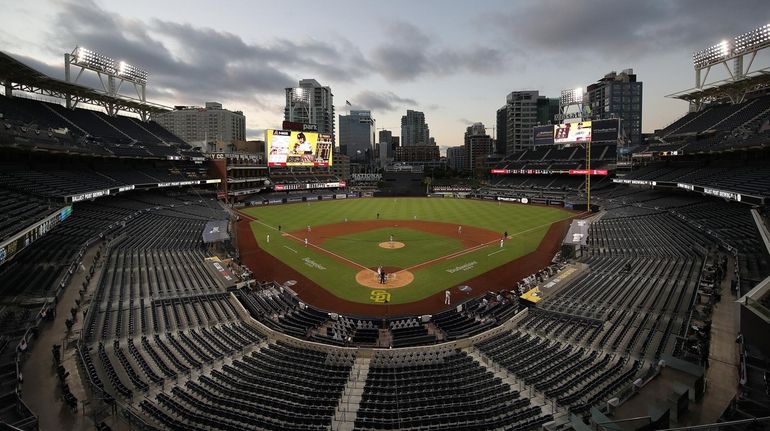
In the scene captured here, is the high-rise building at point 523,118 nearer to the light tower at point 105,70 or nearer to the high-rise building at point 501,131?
the high-rise building at point 501,131

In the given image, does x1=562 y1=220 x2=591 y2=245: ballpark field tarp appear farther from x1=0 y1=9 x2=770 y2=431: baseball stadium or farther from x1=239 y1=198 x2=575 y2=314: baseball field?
x1=239 y1=198 x2=575 y2=314: baseball field

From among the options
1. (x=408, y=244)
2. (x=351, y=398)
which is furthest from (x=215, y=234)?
(x=351, y=398)

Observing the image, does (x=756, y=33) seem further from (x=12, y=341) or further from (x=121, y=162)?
(x=121, y=162)

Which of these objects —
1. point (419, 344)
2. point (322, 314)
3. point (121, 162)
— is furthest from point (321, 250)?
point (121, 162)

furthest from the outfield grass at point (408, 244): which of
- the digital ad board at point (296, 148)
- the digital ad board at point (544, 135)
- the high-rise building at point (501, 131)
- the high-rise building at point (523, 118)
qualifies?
the high-rise building at point (501, 131)

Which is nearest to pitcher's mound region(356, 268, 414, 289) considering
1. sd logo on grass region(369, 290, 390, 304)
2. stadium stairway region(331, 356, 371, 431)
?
sd logo on grass region(369, 290, 390, 304)

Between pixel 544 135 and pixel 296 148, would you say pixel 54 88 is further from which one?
pixel 544 135

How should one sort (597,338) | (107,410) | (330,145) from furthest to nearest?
(330,145)
(597,338)
(107,410)
